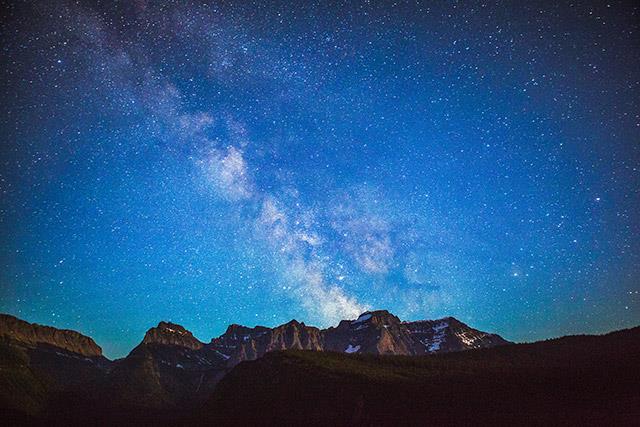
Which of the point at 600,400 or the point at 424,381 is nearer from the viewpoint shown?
the point at 600,400

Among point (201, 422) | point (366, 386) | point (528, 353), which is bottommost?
point (201, 422)

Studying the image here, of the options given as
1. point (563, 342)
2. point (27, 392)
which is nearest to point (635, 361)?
point (563, 342)

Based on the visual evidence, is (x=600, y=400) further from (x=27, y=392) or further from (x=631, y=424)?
(x=27, y=392)

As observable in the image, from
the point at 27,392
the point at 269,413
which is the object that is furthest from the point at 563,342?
the point at 27,392

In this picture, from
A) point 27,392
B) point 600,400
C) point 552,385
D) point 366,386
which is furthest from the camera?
point 27,392

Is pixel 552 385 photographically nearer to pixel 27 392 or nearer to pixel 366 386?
pixel 366 386

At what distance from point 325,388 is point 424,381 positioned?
23262mm

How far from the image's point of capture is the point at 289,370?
4446 inches

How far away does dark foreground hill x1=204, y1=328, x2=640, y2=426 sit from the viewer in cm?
6562

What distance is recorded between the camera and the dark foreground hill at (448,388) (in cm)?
6562

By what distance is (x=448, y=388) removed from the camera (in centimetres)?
8250

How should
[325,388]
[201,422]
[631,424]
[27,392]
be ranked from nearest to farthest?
1. [631,424]
2. [325,388]
3. [201,422]
4. [27,392]

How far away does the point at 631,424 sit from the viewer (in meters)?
51.5

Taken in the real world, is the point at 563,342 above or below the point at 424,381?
above
